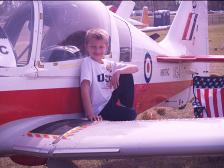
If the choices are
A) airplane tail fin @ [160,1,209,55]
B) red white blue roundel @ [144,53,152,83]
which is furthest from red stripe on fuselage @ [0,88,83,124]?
airplane tail fin @ [160,1,209,55]

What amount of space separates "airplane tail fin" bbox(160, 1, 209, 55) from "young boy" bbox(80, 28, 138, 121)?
89.5 inches

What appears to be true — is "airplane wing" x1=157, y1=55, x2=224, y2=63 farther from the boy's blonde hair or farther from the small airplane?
the boy's blonde hair

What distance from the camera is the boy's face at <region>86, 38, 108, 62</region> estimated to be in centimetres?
405

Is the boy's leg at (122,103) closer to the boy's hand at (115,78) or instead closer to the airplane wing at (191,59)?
the boy's hand at (115,78)

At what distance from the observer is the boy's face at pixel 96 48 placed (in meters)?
4.05

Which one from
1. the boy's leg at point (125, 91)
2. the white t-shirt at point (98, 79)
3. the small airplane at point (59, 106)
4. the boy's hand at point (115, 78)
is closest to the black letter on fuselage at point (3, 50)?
the small airplane at point (59, 106)

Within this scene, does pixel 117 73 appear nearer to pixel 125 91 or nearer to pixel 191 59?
pixel 125 91

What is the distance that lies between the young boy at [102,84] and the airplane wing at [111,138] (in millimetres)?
315

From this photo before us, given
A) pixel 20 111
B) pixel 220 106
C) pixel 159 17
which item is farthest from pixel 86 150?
pixel 159 17

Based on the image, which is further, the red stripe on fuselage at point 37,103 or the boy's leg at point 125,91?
the boy's leg at point 125,91

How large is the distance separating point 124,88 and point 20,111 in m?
1.17

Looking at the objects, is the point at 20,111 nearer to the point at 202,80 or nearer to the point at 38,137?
the point at 38,137

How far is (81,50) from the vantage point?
4195mm

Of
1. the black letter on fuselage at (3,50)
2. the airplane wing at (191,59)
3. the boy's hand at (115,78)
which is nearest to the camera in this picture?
the black letter on fuselage at (3,50)
